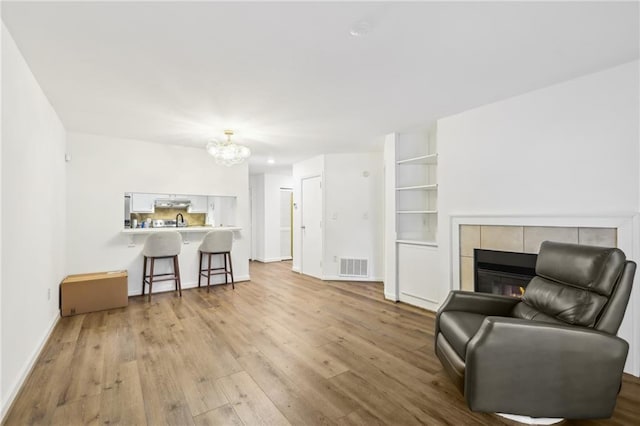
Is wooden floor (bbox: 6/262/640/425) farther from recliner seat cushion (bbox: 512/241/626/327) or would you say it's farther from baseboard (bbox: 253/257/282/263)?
baseboard (bbox: 253/257/282/263)

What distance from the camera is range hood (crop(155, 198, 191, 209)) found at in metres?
4.61

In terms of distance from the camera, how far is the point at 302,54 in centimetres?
205

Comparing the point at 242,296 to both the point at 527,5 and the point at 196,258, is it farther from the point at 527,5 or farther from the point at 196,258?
the point at 527,5

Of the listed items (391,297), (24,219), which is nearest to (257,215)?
(391,297)

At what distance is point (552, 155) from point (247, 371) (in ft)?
10.6

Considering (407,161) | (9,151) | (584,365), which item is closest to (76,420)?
(9,151)

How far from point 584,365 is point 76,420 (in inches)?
115

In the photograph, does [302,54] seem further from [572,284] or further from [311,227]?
[311,227]

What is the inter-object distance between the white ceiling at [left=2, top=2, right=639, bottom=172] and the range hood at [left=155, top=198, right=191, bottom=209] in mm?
1566

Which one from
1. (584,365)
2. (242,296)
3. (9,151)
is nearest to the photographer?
(584,365)

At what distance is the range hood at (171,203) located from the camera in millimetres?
4609

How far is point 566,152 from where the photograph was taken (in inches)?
99.4

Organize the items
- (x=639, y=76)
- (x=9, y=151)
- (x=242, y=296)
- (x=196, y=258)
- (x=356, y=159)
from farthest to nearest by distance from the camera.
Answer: (x=356, y=159) → (x=196, y=258) → (x=242, y=296) → (x=639, y=76) → (x=9, y=151)

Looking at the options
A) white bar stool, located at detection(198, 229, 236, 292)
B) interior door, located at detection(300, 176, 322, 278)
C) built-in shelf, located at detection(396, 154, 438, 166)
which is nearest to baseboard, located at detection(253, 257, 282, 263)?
interior door, located at detection(300, 176, 322, 278)
